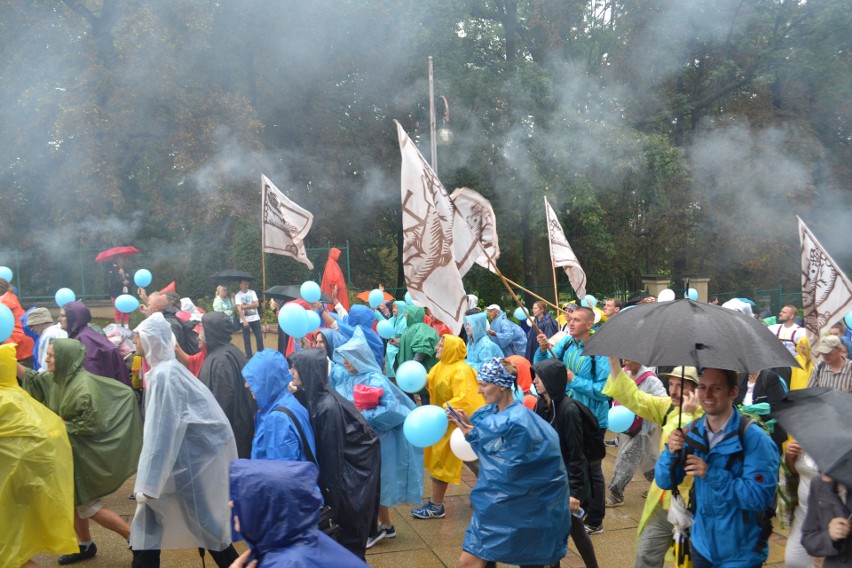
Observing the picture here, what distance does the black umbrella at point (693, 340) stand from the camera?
292 cm

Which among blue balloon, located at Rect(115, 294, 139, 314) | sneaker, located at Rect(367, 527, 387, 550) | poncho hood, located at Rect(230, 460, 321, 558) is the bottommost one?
sneaker, located at Rect(367, 527, 387, 550)

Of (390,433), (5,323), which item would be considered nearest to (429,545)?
(390,433)

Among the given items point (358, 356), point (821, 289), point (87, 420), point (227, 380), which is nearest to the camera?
point (87, 420)

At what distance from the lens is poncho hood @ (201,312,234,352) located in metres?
5.06

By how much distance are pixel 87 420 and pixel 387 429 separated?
6.44 ft

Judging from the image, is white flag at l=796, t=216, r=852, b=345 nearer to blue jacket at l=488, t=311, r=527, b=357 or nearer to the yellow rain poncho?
the yellow rain poncho

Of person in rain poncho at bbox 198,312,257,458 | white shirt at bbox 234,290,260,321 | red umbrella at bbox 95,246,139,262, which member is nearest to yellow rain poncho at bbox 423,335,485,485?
person in rain poncho at bbox 198,312,257,458

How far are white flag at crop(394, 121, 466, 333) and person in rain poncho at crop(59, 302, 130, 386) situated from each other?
8.18 feet

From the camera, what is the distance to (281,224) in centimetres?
838

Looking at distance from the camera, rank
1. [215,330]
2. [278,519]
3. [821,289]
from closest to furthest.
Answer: [278,519], [215,330], [821,289]

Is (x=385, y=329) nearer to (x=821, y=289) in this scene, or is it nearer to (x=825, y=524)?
(x=821, y=289)

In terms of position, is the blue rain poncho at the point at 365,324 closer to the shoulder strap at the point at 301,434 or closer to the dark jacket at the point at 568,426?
the dark jacket at the point at 568,426

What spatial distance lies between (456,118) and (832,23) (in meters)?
10.9

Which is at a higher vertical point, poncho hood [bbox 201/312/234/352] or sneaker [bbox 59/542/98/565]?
poncho hood [bbox 201/312/234/352]
